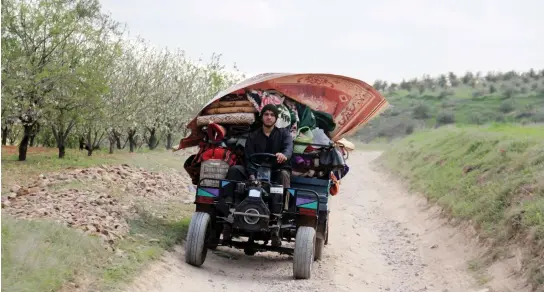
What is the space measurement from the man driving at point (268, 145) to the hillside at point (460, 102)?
103 ft

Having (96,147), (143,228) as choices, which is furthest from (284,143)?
(96,147)

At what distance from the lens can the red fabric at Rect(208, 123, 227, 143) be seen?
10.0 meters

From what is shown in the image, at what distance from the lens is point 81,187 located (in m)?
11.5

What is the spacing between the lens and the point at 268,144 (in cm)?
945

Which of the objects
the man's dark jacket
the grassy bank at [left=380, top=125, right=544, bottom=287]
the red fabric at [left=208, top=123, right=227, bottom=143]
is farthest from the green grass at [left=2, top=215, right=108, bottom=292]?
the grassy bank at [left=380, top=125, right=544, bottom=287]

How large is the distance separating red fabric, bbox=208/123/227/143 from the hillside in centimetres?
3120

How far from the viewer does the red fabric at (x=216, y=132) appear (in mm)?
10031

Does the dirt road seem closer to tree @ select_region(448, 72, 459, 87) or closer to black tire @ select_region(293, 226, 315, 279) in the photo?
black tire @ select_region(293, 226, 315, 279)

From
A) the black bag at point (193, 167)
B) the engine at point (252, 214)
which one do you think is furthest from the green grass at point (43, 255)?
the black bag at point (193, 167)

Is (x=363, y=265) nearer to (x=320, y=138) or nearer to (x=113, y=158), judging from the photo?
(x=320, y=138)

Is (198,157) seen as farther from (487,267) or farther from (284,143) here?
(487,267)

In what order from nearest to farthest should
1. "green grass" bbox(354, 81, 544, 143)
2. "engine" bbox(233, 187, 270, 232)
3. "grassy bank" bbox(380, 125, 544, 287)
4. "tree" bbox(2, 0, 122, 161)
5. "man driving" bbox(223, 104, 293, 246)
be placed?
"engine" bbox(233, 187, 270, 232) < "man driving" bbox(223, 104, 293, 246) < "grassy bank" bbox(380, 125, 544, 287) < "tree" bbox(2, 0, 122, 161) < "green grass" bbox(354, 81, 544, 143)

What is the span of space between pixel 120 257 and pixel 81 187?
406 cm

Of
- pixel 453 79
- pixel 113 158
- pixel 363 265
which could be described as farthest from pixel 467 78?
pixel 363 265
